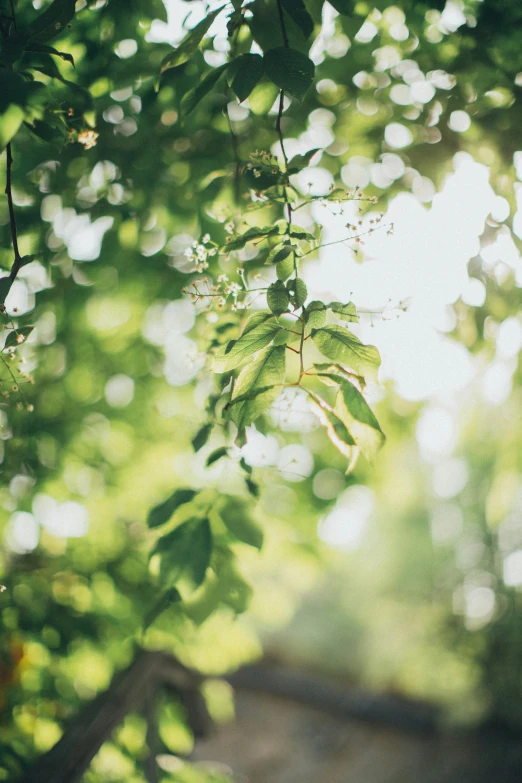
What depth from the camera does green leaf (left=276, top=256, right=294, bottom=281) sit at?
622 mm

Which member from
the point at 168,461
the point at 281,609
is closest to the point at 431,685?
the point at 281,609

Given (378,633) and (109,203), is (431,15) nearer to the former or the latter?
(109,203)

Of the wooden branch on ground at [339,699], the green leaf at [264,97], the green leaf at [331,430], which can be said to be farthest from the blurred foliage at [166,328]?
the wooden branch on ground at [339,699]

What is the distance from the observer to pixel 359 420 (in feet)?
1.91

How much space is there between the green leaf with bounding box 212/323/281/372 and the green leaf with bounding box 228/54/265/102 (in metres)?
0.30

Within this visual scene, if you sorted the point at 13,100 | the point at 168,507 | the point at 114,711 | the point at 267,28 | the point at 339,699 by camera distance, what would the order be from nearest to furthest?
the point at 13,100 → the point at 267,28 → the point at 168,507 → the point at 114,711 → the point at 339,699

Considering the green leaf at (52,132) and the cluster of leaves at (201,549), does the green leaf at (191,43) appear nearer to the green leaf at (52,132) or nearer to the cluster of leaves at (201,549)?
the green leaf at (52,132)

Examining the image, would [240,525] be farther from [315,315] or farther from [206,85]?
[206,85]

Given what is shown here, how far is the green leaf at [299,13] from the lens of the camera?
65cm

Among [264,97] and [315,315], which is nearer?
[315,315]

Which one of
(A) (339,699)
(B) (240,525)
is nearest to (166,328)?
(B) (240,525)

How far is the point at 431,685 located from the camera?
6.34 metres

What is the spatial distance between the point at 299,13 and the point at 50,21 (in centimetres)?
33

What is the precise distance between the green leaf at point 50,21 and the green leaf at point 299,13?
0.92ft
